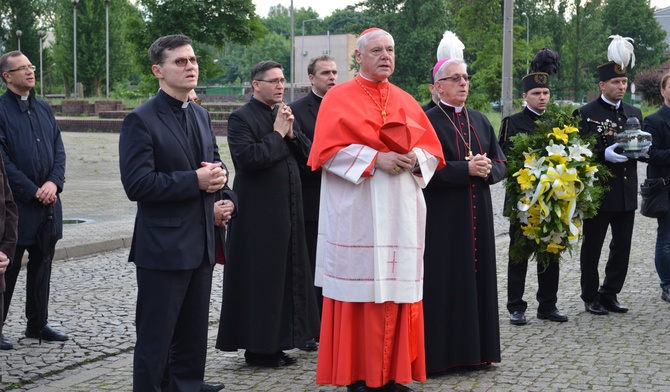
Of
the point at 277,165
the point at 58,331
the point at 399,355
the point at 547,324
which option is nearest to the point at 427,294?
the point at 399,355

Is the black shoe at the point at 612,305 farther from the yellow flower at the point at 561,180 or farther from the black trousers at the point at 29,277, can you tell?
the black trousers at the point at 29,277

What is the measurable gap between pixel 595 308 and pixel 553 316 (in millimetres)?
532

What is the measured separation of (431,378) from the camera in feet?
21.9

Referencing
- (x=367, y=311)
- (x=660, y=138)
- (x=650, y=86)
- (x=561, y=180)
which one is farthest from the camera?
(x=650, y=86)

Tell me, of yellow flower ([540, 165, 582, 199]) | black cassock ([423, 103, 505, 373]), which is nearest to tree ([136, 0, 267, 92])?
yellow flower ([540, 165, 582, 199])

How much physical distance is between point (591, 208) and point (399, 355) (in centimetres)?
297

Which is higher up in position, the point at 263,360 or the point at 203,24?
the point at 203,24


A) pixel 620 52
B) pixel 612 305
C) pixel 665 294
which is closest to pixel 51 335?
pixel 612 305

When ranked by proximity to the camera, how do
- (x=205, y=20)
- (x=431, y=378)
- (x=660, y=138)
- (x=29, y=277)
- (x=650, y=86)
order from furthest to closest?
(x=650, y=86), (x=205, y=20), (x=660, y=138), (x=29, y=277), (x=431, y=378)

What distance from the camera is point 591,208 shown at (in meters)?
8.16

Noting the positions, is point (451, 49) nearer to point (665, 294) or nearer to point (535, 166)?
point (535, 166)

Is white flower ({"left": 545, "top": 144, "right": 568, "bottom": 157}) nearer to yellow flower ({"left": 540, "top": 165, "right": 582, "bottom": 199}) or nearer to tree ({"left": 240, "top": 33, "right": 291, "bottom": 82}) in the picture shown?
yellow flower ({"left": 540, "top": 165, "right": 582, "bottom": 199})

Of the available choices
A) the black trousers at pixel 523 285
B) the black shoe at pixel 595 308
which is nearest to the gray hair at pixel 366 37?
the black trousers at pixel 523 285

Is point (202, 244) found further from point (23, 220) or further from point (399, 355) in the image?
point (23, 220)
